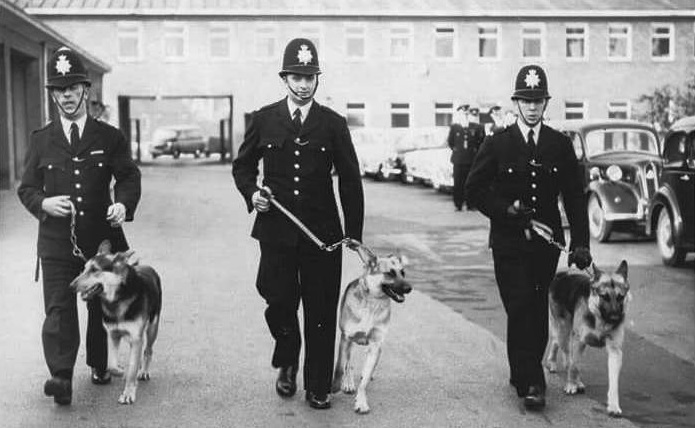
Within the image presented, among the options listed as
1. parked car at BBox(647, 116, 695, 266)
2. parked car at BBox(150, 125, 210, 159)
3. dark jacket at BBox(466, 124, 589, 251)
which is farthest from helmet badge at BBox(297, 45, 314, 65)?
parked car at BBox(150, 125, 210, 159)

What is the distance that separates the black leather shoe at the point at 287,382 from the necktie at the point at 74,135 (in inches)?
74.9

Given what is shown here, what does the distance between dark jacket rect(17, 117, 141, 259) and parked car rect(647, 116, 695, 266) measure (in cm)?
881

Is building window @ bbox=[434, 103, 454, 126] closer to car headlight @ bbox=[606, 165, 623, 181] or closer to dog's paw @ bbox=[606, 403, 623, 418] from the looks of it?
car headlight @ bbox=[606, 165, 623, 181]

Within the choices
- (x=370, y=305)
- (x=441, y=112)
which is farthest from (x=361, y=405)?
(x=441, y=112)

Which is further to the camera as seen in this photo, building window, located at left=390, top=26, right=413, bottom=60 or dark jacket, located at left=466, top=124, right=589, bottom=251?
building window, located at left=390, top=26, right=413, bottom=60

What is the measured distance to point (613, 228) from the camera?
1808 centimetres

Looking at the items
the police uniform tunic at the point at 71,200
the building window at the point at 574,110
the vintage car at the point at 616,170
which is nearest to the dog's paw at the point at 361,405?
the police uniform tunic at the point at 71,200

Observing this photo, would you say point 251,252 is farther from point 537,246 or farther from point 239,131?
point 239,131

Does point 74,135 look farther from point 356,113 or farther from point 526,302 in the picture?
point 356,113

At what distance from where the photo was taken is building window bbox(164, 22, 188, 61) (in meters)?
55.5

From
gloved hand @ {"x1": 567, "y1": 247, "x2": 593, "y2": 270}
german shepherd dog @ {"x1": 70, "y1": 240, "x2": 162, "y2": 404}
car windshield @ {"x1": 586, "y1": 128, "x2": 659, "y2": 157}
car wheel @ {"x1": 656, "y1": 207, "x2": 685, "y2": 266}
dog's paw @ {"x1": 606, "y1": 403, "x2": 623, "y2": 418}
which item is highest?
car windshield @ {"x1": 586, "y1": 128, "x2": 659, "y2": 157}

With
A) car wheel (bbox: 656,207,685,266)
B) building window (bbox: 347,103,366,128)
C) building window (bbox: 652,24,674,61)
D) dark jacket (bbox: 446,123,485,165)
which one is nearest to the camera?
car wheel (bbox: 656,207,685,266)

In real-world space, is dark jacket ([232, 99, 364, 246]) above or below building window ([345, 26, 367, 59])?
below

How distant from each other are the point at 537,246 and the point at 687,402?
4.42ft
